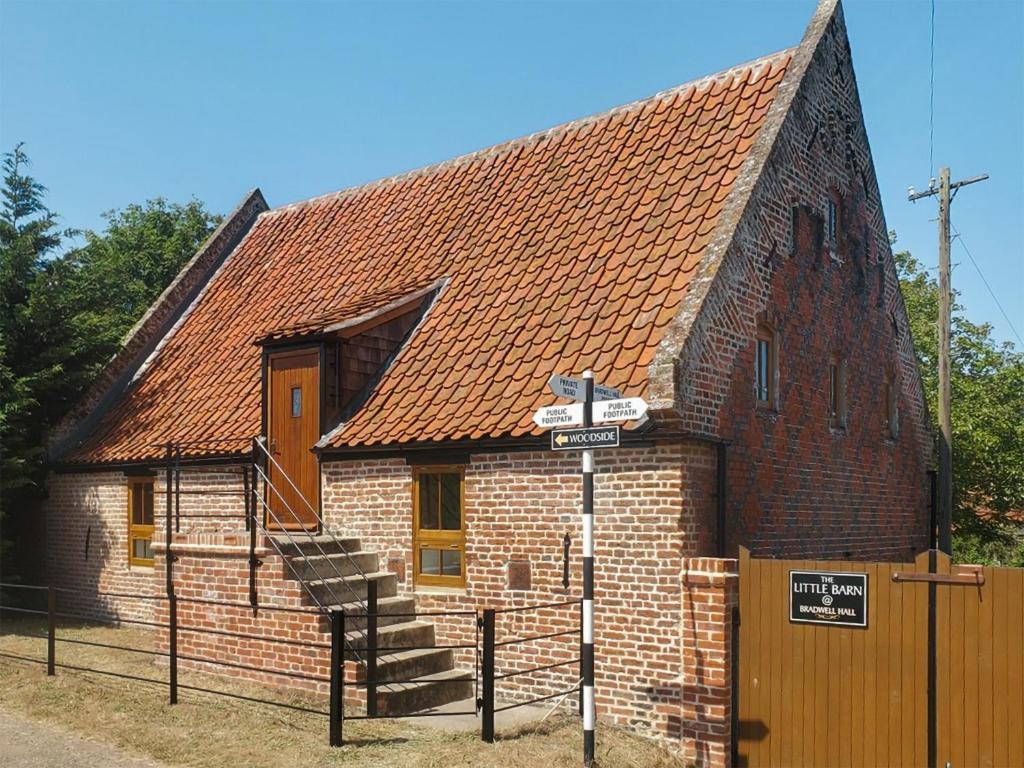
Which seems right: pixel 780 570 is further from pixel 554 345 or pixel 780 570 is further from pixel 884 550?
pixel 884 550

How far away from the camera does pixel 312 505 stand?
530 inches

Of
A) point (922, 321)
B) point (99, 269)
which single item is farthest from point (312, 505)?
point (922, 321)

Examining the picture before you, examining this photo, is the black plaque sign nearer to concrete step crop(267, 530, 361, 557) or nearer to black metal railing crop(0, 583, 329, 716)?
black metal railing crop(0, 583, 329, 716)

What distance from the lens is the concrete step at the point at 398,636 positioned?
10.7 m

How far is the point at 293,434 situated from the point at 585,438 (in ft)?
21.8

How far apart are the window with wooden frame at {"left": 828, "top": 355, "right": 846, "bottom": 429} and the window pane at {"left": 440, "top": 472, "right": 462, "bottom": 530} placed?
5.63 meters

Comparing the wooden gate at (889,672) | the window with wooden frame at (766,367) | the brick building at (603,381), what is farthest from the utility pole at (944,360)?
the wooden gate at (889,672)

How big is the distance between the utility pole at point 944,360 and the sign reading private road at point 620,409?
11116 mm

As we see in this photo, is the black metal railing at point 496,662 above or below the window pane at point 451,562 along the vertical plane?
below

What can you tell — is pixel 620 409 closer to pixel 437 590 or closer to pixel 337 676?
pixel 337 676

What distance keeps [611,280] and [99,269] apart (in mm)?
12967

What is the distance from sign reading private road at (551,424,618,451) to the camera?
8.08 metres

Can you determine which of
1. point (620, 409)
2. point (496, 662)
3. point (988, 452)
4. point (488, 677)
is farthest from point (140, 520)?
point (988, 452)

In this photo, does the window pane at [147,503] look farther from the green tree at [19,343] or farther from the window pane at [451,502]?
the window pane at [451,502]
